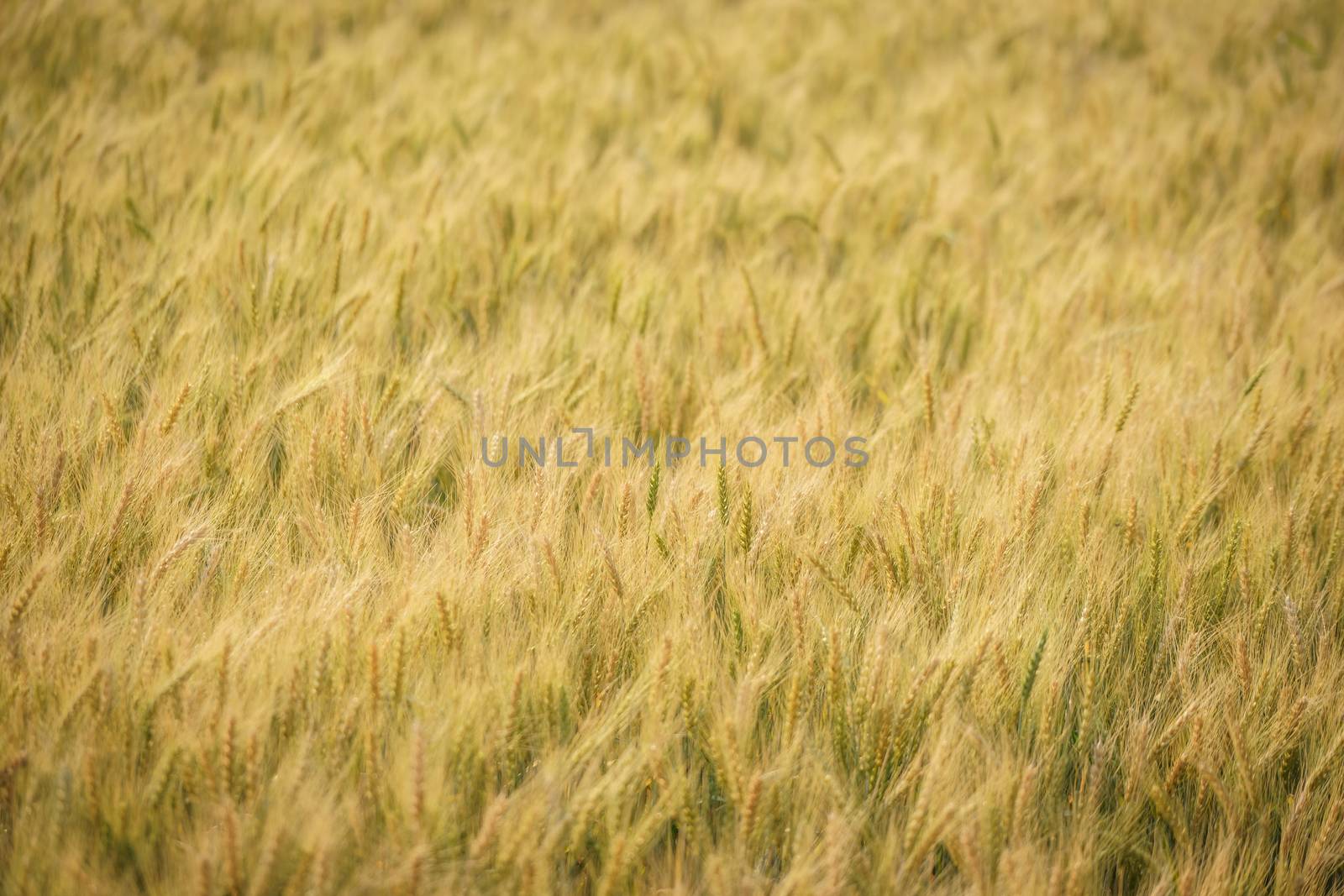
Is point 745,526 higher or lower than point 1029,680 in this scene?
higher

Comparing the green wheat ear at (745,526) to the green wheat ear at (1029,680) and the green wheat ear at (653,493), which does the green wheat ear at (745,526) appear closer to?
the green wheat ear at (653,493)

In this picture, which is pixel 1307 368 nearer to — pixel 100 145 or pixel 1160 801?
pixel 1160 801

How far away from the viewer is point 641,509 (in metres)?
1.28

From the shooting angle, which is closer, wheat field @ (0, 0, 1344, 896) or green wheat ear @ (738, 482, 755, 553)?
wheat field @ (0, 0, 1344, 896)

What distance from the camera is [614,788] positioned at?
880 mm

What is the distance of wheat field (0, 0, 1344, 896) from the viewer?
900 millimetres

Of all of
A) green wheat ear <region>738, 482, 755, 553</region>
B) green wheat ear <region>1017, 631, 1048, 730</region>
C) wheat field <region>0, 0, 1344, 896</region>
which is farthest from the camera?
green wheat ear <region>738, 482, 755, 553</region>

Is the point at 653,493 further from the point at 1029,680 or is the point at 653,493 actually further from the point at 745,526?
the point at 1029,680

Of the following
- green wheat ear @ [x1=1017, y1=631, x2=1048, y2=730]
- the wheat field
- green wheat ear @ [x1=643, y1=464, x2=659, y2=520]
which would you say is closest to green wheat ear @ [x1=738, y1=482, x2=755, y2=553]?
the wheat field

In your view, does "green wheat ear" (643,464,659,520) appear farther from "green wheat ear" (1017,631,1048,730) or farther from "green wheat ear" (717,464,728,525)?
"green wheat ear" (1017,631,1048,730)

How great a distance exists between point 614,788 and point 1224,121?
3.27 m

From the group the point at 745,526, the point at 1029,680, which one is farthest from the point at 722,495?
the point at 1029,680

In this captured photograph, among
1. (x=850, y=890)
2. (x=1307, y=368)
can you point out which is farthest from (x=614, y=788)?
(x=1307, y=368)

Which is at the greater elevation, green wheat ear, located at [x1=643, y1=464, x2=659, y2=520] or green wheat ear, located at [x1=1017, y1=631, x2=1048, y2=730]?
A: green wheat ear, located at [x1=643, y1=464, x2=659, y2=520]
